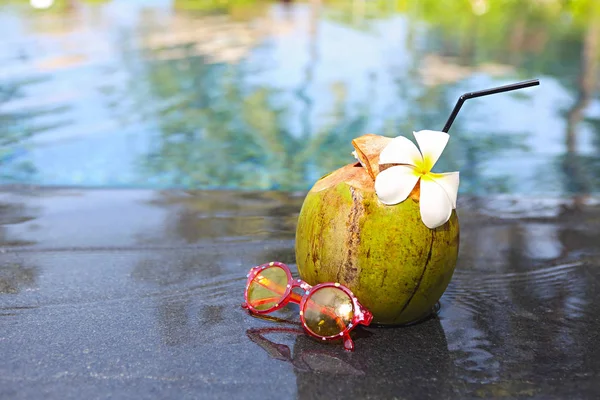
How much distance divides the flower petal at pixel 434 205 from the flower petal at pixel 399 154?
90 millimetres

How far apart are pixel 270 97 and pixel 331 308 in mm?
5514

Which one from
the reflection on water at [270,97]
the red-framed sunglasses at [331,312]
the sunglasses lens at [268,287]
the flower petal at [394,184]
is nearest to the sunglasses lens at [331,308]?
the red-framed sunglasses at [331,312]

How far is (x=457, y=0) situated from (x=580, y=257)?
13.5 meters

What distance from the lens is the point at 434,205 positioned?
83.9 inches

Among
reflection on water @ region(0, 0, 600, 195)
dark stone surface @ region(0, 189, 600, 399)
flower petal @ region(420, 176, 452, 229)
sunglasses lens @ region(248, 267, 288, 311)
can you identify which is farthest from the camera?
reflection on water @ region(0, 0, 600, 195)

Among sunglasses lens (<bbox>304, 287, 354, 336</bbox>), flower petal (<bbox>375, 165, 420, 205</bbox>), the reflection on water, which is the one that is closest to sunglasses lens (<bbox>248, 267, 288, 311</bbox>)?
sunglasses lens (<bbox>304, 287, 354, 336</bbox>)

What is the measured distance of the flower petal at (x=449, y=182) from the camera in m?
2.17

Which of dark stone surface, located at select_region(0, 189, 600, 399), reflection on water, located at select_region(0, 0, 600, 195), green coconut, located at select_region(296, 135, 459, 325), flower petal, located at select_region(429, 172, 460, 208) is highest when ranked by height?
flower petal, located at select_region(429, 172, 460, 208)

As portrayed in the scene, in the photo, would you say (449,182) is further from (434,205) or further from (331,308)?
(331,308)

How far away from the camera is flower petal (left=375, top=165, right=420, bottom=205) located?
2.14 meters

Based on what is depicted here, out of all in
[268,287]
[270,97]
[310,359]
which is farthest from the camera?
[270,97]

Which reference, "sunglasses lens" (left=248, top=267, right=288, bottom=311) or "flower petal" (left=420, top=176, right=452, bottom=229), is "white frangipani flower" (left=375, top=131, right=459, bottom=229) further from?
"sunglasses lens" (left=248, top=267, right=288, bottom=311)

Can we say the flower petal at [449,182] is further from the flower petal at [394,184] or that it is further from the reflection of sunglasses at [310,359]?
the reflection of sunglasses at [310,359]

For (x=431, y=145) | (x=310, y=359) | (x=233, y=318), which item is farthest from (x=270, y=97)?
(x=310, y=359)
